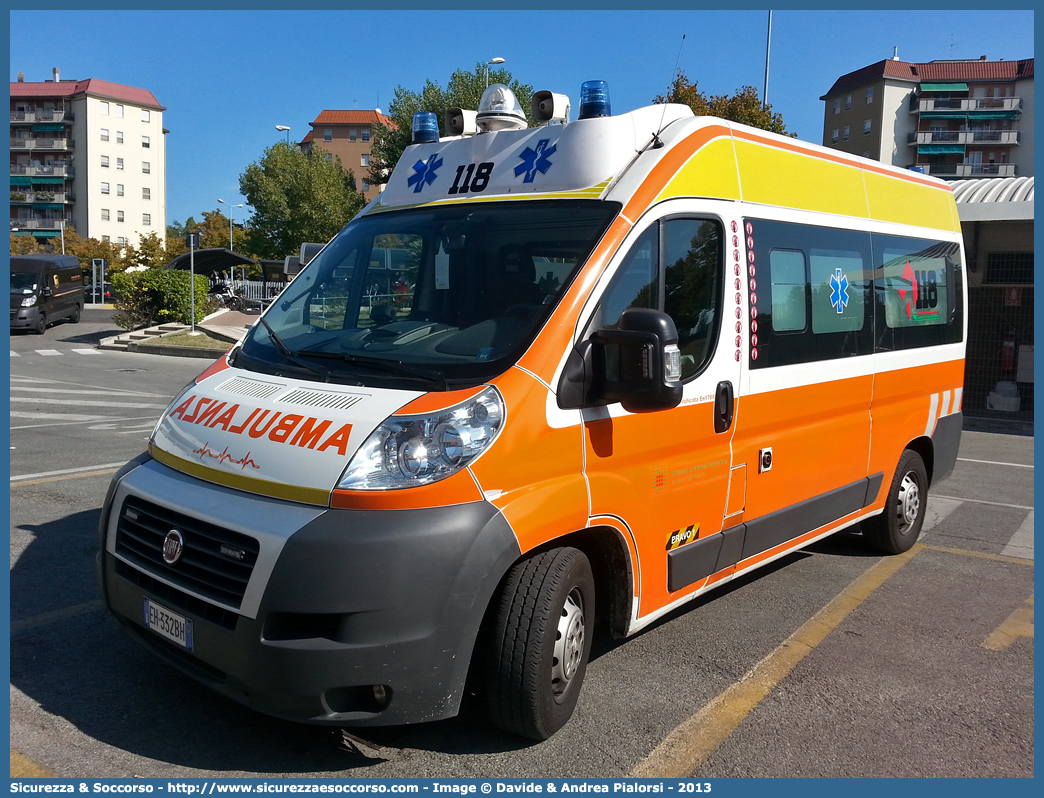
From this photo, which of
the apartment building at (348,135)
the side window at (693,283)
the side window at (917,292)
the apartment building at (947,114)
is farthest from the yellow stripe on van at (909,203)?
the apartment building at (348,135)

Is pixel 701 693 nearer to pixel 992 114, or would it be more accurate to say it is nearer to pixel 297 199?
pixel 297 199

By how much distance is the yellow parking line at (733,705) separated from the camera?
340 centimetres

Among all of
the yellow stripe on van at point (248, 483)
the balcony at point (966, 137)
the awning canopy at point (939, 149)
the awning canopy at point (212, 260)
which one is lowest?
Result: the yellow stripe on van at point (248, 483)

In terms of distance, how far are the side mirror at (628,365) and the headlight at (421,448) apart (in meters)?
0.40

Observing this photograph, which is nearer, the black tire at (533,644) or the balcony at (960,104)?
the black tire at (533,644)

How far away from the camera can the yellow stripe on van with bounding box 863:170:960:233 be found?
19.1ft

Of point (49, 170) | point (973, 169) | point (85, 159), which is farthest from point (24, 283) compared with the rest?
point (973, 169)

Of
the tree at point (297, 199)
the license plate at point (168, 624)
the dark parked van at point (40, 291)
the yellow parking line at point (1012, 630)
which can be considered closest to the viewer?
the license plate at point (168, 624)

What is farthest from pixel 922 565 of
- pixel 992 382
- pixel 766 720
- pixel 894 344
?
pixel 992 382

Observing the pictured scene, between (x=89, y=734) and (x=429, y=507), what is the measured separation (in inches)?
65.6

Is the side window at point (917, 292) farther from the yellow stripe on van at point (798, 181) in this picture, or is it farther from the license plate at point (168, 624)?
the license plate at point (168, 624)

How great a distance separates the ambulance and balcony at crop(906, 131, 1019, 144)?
3601 inches

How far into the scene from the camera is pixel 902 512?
635 centimetres

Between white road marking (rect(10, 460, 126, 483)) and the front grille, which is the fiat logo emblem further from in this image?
white road marking (rect(10, 460, 126, 483))
